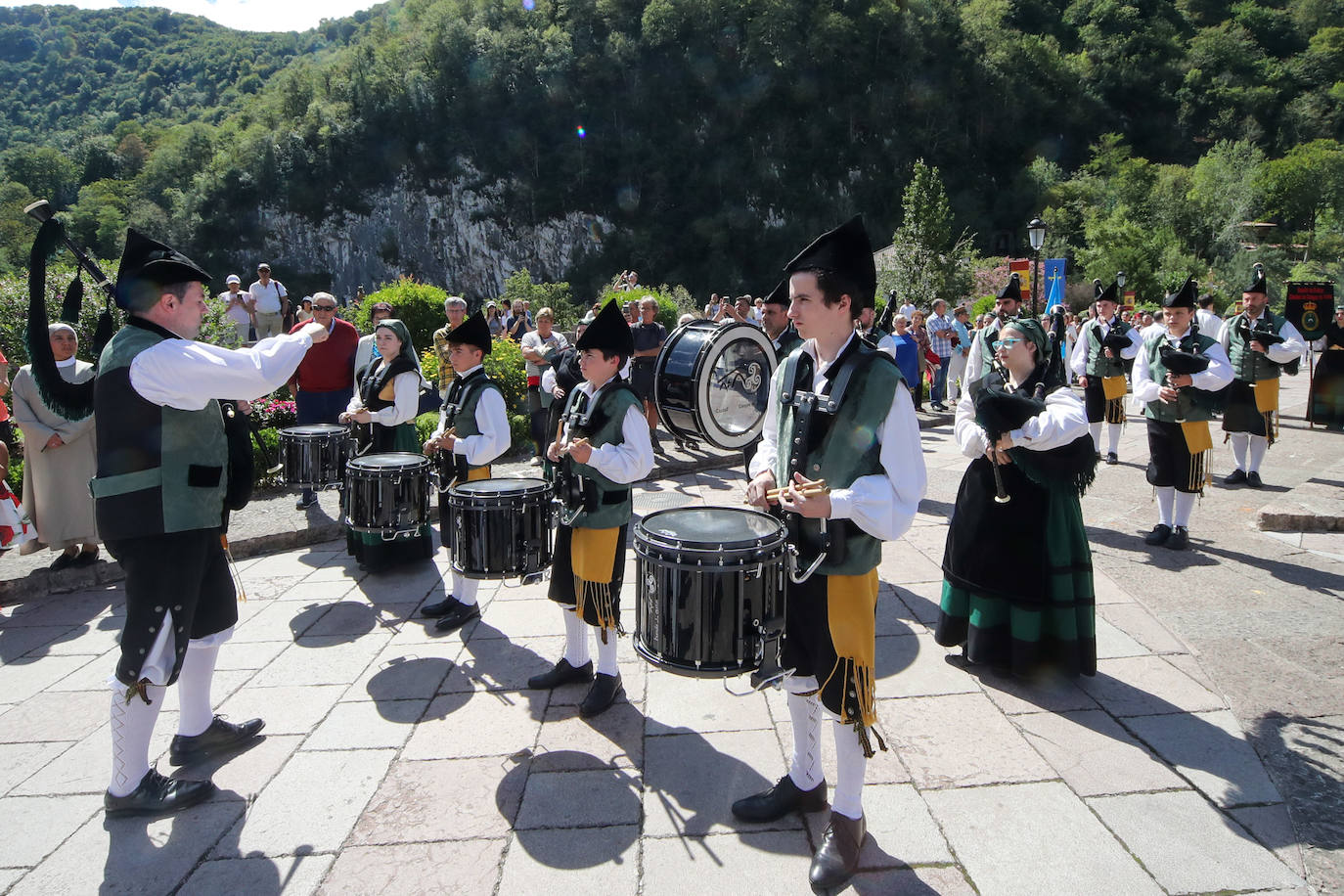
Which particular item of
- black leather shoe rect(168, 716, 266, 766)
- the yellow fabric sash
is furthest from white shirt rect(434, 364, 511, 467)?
black leather shoe rect(168, 716, 266, 766)

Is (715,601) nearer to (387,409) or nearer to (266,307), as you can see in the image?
(387,409)

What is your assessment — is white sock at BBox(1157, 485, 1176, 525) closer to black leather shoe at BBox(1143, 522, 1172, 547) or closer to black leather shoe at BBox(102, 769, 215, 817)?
black leather shoe at BBox(1143, 522, 1172, 547)

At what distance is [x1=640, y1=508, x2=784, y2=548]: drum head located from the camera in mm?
2859

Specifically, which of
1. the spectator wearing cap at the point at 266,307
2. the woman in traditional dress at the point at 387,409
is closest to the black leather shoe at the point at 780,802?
the woman in traditional dress at the point at 387,409

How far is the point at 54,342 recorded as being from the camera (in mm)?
5871

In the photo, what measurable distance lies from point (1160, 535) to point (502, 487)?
5568 mm

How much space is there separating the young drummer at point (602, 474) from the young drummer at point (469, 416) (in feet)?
3.21

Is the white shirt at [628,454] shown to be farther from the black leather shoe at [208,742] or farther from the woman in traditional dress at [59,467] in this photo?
the woman in traditional dress at [59,467]

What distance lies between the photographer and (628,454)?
12.9ft

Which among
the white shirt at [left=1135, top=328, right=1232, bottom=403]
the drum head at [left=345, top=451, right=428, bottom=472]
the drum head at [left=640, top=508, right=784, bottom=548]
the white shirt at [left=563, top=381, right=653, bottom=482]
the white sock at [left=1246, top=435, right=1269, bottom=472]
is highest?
the white shirt at [left=1135, top=328, right=1232, bottom=403]

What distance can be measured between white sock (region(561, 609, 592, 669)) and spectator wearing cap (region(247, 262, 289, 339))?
12.9 meters

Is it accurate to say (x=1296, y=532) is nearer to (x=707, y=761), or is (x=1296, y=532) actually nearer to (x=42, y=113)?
(x=707, y=761)

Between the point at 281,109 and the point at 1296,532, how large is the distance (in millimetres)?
95886

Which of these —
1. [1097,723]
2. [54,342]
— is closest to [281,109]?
[54,342]
